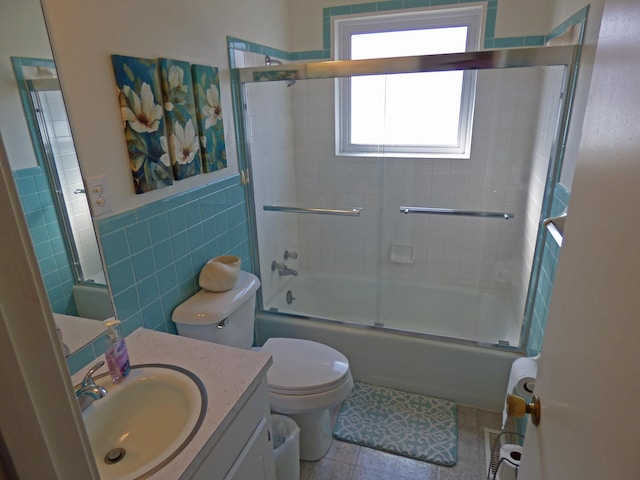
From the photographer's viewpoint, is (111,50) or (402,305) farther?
(402,305)

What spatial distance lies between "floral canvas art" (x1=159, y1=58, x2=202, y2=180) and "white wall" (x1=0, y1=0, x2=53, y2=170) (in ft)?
→ 1.65

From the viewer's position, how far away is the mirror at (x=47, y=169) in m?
0.96

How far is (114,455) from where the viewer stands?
3.30 ft

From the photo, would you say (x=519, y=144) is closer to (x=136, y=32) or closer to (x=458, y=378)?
(x=458, y=378)

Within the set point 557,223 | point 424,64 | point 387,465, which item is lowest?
point 387,465

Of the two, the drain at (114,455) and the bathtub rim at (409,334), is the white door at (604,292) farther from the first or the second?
the bathtub rim at (409,334)

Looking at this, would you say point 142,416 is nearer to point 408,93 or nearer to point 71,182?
point 71,182

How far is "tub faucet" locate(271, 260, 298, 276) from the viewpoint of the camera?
2.65 meters

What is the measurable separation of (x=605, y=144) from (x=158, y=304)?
154 cm

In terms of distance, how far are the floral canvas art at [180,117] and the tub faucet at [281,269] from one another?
1.04 meters

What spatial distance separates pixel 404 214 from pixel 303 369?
4.47ft

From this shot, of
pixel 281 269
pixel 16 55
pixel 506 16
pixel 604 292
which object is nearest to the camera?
pixel 604 292

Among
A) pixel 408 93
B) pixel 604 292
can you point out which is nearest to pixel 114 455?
pixel 604 292

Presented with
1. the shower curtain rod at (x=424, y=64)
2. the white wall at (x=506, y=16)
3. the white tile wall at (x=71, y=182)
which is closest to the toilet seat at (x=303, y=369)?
the white tile wall at (x=71, y=182)
